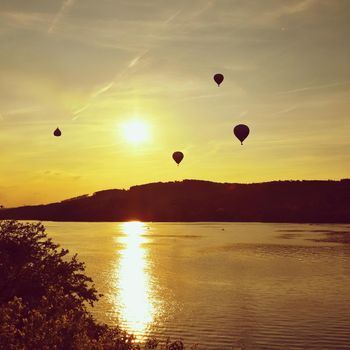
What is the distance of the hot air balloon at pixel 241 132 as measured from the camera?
9881cm

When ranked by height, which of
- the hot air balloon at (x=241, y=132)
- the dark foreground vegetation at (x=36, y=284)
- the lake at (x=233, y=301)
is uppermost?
the hot air balloon at (x=241, y=132)

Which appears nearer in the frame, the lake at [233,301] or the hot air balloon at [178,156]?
the lake at [233,301]

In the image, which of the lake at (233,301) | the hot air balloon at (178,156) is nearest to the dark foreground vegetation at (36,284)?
the lake at (233,301)

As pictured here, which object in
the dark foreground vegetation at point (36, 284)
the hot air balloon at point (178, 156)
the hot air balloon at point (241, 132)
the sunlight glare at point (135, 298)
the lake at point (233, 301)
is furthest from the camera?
the hot air balloon at point (178, 156)

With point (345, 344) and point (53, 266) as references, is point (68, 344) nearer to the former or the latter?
point (53, 266)

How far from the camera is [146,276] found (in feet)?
305

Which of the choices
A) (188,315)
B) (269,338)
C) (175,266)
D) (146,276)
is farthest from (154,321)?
(175,266)

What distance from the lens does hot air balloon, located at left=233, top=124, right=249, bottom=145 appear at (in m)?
98.8

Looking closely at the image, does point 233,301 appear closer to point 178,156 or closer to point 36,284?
point 36,284

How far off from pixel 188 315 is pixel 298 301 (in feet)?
49.9

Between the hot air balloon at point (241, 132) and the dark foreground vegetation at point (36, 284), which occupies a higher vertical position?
the hot air balloon at point (241, 132)

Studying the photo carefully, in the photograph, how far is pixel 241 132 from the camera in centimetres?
9944

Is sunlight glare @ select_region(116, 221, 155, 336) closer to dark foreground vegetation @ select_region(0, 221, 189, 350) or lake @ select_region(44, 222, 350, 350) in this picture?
lake @ select_region(44, 222, 350, 350)

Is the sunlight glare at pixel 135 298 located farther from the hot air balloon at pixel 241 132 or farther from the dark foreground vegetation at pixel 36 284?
the hot air balloon at pixel 241 132
